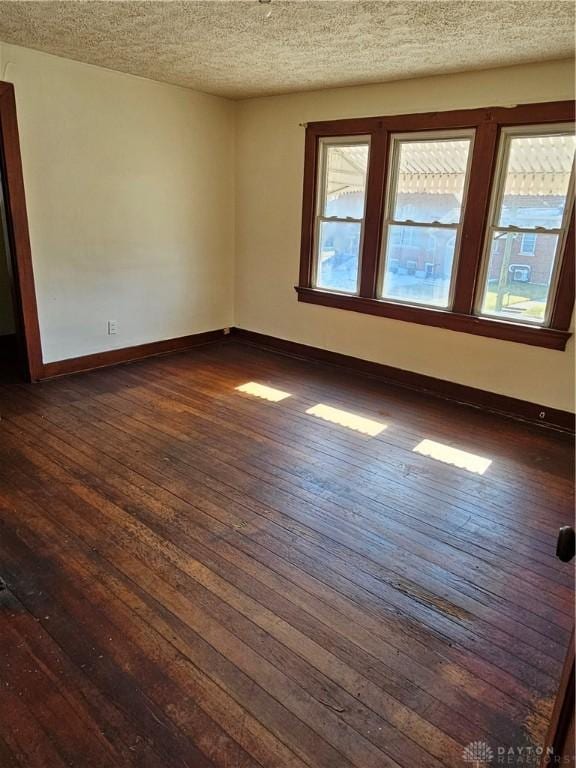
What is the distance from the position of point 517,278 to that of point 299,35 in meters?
2.30

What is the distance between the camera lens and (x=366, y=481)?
3029mm

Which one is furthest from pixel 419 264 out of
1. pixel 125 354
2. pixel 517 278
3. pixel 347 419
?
pixel 125 354

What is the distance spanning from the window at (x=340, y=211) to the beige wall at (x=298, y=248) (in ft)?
0.80

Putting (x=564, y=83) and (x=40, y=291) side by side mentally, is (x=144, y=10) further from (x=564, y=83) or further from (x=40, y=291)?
(x=564, y=83)

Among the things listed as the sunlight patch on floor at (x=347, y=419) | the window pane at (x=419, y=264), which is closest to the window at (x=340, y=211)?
the window pane at (x=419, y=264)

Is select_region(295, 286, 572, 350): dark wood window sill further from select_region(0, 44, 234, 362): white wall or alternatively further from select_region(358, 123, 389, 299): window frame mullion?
select_region(0, 44, 234, 362): white wall

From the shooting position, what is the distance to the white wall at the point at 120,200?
13.0 ft

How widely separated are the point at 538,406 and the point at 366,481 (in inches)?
70.4

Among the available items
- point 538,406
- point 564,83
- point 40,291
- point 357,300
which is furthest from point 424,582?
point 40,291

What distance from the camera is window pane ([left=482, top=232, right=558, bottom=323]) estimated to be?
3752mm

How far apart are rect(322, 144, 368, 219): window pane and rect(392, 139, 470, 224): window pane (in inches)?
14.5

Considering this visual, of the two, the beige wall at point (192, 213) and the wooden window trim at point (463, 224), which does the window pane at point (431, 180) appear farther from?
the beige wall at point (192, 213)

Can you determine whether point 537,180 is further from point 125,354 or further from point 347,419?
point 125,354

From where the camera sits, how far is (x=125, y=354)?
4.92 meters
